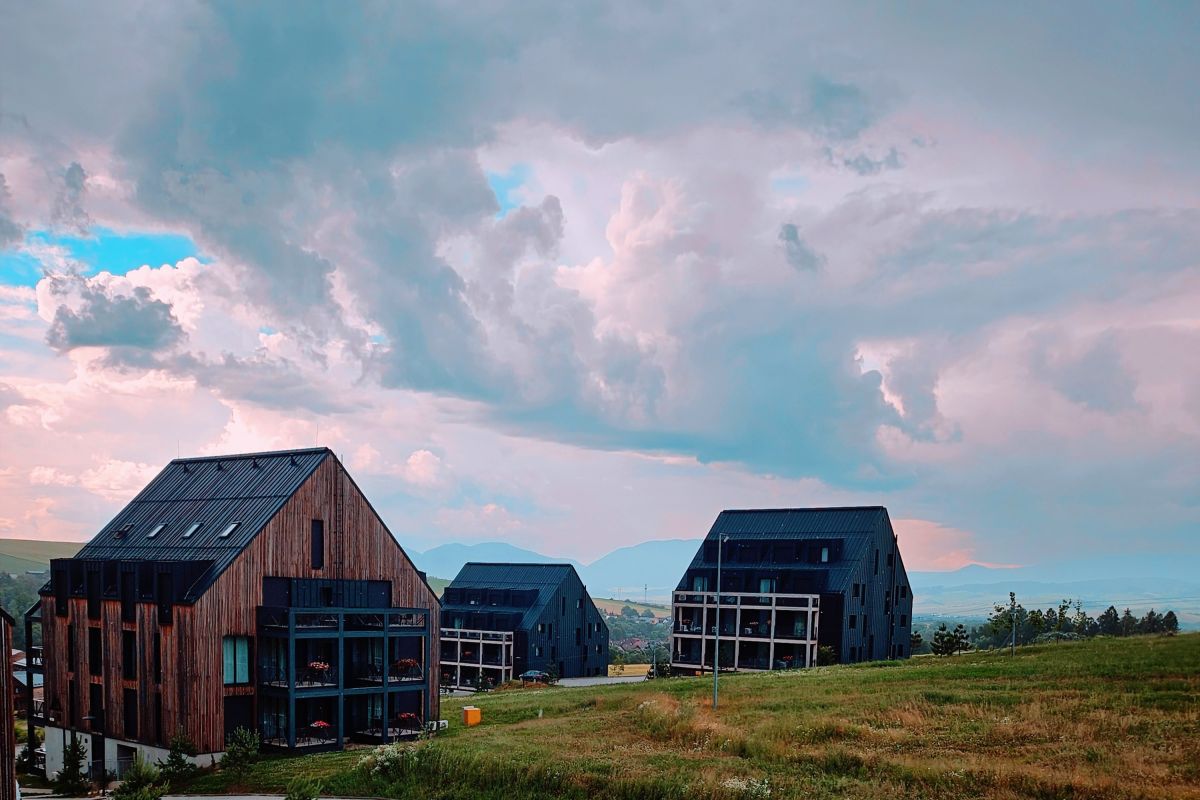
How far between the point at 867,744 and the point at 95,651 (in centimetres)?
4335

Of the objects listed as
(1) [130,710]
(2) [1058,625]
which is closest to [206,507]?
(1) [130,710]

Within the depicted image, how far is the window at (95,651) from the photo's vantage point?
55.8 meters

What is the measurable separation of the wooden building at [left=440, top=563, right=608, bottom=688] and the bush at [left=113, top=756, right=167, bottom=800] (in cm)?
5366

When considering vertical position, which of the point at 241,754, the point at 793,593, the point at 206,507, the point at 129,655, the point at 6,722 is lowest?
the point at 793,593

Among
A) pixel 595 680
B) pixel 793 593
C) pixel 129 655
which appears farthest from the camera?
pixel 595 680

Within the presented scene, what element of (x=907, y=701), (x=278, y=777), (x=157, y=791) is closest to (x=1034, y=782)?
(x=907, y=701)

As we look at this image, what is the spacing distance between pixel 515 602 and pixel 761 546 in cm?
2879

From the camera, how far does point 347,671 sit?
57219 millimetres

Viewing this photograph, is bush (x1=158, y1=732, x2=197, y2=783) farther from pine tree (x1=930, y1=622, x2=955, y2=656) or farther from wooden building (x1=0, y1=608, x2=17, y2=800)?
pine tree (x1=930, y1=622, x2=955, y2=656)

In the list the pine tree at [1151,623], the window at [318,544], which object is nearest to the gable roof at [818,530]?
the pine tree at [1151,623]

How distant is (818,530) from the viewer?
320 feet

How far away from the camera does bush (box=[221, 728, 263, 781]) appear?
47906mm

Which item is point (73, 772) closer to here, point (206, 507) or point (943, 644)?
point (206, 507)

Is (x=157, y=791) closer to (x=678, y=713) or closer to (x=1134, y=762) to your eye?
(x=678, y=713)
